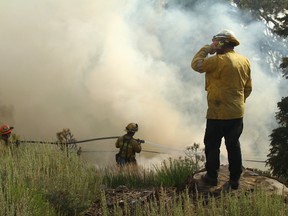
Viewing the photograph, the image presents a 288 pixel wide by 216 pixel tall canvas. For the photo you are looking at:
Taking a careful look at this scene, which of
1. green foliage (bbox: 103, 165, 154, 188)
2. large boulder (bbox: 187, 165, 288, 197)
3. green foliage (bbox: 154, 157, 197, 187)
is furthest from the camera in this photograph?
green foliage (bbox: 103, 165, 154, 188)

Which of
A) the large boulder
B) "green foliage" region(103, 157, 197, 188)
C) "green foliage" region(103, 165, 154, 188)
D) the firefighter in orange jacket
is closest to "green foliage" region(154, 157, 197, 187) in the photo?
"green foliage" region(103, 157, 197, 188)

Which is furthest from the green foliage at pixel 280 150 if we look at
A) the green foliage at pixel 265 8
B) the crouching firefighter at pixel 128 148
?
the green foliage at pixel 265 8

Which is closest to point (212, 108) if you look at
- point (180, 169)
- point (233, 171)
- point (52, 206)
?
point (233, 171)

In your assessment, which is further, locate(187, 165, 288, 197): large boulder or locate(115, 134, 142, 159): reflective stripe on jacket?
locate(115, 134, 142, 159): reflective stripe on jacket

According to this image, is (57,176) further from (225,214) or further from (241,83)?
(241,83)

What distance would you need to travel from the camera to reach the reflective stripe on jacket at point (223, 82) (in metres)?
4.54

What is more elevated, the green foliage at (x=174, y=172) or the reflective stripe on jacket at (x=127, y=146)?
the reflective stripe on jacket at (x=127, y=146)

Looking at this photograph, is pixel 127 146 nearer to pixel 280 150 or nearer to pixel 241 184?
pixel 280 150

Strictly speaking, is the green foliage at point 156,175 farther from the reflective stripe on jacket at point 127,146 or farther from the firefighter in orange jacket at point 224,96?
the reflective stripe on jacket at point 127,146

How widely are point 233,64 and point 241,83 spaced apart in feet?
0.77

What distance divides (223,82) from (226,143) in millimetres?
652

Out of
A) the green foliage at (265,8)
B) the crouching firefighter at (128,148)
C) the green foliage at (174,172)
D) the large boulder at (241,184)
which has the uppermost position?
the green foliage at (265,8)

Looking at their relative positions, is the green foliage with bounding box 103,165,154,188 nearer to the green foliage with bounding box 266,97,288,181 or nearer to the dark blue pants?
the dark blue pants

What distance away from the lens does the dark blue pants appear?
460 cm
